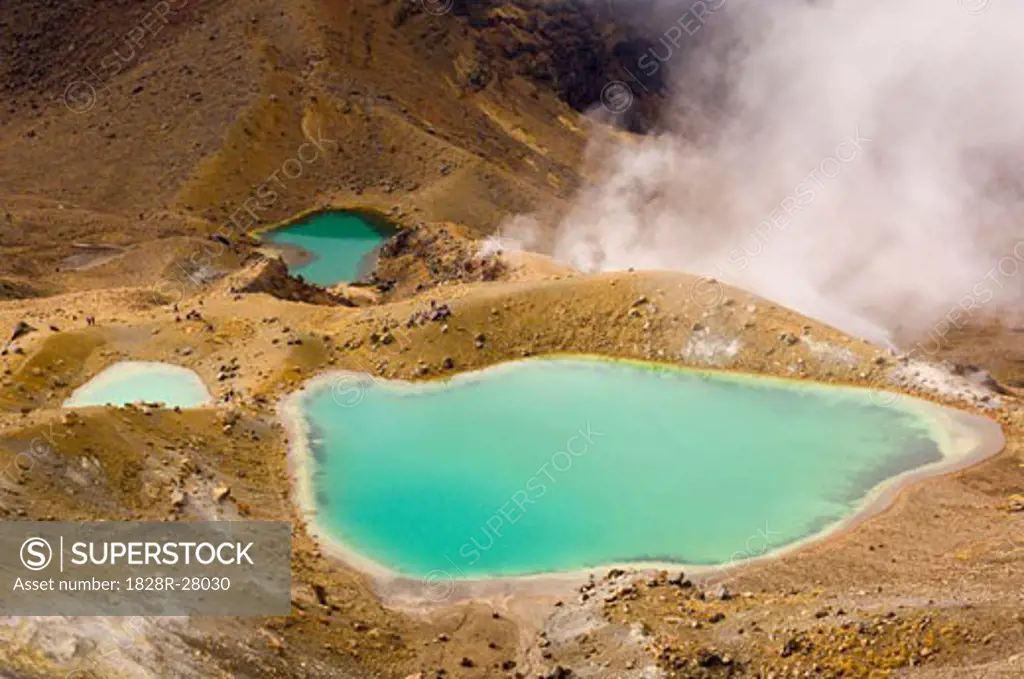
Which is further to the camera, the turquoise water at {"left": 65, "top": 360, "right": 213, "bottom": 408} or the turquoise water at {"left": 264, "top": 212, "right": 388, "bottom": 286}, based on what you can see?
the turquoise water at {"left": 264, "top": 212, "right": 388, "bottom": 286}

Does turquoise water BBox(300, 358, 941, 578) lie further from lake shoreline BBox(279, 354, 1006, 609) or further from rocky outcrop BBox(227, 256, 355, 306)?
rocky outcrop BBox(227, 256, 355, 306)

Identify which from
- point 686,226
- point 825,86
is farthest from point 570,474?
point 825,86

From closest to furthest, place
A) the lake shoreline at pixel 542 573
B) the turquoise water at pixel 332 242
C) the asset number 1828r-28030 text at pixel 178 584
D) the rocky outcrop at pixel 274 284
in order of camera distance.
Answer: the asset number 1828r-28030 text at pixel 178 584
the lake shoreline at pixel 542 573
the rocky outcrop at pixel 274 284
the turquoise water at pixel 332 242

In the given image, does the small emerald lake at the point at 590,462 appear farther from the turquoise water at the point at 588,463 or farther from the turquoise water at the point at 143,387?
the turquoise water at the point at 143,387

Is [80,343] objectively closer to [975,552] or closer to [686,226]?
[975,552]

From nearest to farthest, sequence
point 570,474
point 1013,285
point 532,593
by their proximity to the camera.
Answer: point 532,593 < point 570,474 < point 1013,285

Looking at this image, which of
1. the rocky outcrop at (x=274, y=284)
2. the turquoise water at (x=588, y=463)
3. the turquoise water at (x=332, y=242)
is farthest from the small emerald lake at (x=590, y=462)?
the turquoise water at (x=332, y=242)

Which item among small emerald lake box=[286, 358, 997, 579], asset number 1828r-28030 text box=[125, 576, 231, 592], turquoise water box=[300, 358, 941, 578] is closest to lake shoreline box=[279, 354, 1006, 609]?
small emerald lake box=[286, 358, 997, 579]
